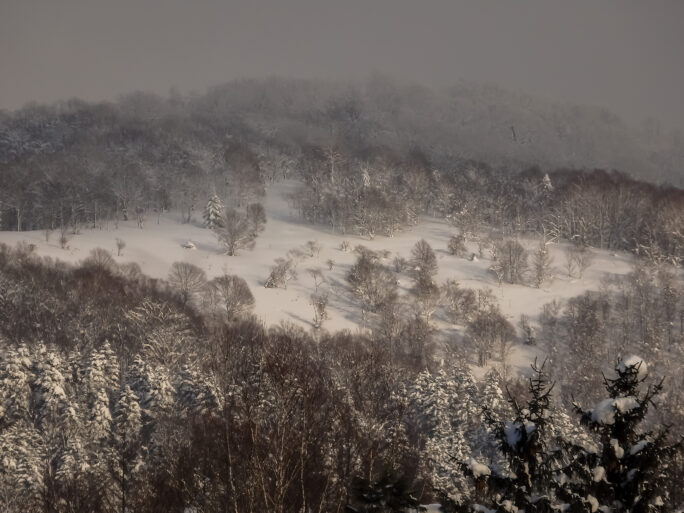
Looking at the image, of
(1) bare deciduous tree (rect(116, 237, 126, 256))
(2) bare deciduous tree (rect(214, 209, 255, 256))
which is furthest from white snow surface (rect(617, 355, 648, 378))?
(2) bare deciduous tree (rect(214, 209, 255, 256))

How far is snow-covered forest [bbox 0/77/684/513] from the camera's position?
9359mm

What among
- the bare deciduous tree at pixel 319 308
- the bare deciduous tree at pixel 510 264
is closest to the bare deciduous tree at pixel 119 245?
the bare deciduous tree at pixel 319 308

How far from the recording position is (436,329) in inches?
2645

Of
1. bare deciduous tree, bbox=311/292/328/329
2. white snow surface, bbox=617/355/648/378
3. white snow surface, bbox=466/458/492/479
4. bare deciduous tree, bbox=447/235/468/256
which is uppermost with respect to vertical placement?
white snow surface, bbox=617/355/648/378

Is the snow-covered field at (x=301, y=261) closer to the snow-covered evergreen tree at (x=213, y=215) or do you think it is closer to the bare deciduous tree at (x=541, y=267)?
the bare deciduous tree at (x=541, y=267)

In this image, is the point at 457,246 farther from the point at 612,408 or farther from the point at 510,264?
the point at 612,408

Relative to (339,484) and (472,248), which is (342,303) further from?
(339,484)

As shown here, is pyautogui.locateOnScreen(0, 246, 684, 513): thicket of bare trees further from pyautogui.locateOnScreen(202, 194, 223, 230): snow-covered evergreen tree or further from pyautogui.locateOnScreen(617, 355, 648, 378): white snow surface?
pyautogui.locateOnScreen(202, 194, 223, 230): snow-covered evergreen tree

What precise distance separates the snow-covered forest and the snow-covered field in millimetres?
541

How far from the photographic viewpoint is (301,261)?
8169 cm

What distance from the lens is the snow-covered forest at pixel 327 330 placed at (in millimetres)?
9359

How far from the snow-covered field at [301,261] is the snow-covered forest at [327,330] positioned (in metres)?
0.54

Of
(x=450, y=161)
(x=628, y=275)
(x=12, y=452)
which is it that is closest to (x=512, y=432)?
(x=12, y=452)

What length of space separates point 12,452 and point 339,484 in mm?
24410
